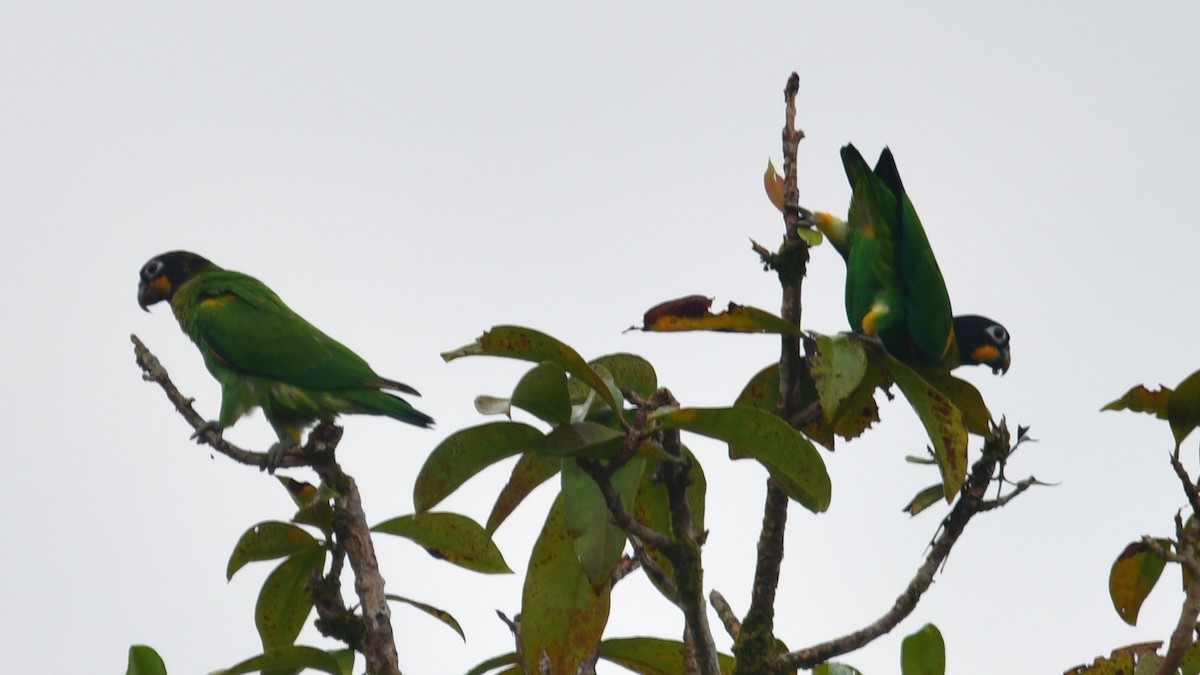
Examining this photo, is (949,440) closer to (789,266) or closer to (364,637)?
(789,266)

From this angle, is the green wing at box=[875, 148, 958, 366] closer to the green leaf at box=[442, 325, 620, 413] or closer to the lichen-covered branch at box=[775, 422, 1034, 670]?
the lichen-covered branch at box=[775, 422, 1034, 670]

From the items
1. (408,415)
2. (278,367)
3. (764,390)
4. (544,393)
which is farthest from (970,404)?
(278,367)

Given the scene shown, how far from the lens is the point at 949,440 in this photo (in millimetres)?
3029

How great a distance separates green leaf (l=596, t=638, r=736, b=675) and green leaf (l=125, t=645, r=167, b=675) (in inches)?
53.4

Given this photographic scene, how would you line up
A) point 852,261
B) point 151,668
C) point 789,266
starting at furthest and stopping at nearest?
point 852,261, point 151,668, point 789,266

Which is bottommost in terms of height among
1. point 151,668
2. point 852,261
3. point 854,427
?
point 151,668

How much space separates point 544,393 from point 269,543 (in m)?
1.51

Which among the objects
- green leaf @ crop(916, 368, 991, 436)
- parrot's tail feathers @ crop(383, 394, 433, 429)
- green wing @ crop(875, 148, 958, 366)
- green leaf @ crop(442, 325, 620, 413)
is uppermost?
parrot's tail feathers @ crop(383, 394, 433, 429)

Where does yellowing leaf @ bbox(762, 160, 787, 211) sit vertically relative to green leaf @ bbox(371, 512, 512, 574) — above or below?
above

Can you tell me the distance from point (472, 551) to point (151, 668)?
1.02 metres

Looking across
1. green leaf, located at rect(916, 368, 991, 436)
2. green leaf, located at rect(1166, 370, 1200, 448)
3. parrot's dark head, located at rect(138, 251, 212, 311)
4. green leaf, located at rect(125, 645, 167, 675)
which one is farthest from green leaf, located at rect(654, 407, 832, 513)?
parrot's dark head, located at rect(138, 251, 212, 311)

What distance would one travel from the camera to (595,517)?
2797 millimetres

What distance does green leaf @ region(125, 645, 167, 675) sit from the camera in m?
3.52

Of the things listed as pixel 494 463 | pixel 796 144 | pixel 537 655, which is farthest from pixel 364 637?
pixel 796 144
